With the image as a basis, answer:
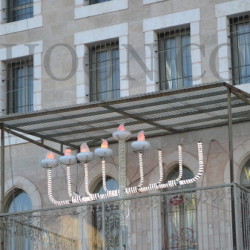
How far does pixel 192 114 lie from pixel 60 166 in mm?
4197

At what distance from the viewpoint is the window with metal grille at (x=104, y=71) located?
28.2m

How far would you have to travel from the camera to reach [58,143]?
92.3ft

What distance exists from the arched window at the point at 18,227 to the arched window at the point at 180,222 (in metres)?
3.10

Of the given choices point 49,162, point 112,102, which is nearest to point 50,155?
point 49,162

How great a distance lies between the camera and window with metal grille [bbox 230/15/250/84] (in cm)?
2645

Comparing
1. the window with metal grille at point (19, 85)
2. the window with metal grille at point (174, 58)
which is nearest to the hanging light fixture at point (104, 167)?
the window with metal grille at point (174, 58)

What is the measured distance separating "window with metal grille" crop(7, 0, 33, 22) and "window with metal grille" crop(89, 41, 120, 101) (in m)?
2.32

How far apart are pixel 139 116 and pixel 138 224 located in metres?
2.50

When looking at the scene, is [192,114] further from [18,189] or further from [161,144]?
[18,189]

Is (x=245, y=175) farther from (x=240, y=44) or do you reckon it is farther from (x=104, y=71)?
(x=104, y=71)

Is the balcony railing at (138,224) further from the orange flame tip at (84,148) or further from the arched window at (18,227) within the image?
the orange flame tip at (84,148)

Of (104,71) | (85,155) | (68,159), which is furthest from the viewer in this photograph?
(104,71)

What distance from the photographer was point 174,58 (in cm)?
2745

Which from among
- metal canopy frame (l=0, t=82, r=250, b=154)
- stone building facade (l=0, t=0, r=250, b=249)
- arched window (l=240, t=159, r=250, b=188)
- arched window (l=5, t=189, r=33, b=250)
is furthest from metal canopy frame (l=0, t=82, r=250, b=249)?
arched window (l=240, t=159, r=250, b=188)
